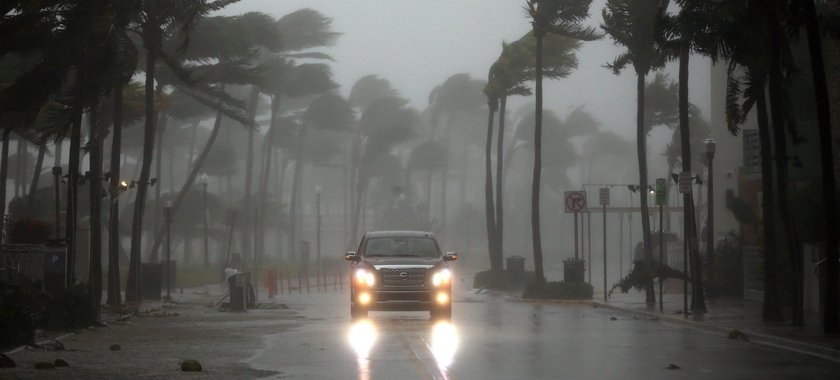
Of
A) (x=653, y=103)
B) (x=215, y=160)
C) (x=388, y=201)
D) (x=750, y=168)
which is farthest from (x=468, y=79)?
(x=750, y=168)

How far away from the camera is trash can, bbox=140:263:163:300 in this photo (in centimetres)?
4378

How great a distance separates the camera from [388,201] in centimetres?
13775

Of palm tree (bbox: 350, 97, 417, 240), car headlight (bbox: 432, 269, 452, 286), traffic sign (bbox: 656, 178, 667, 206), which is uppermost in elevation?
palm tree (bbox: 350, 97, 417, 240)

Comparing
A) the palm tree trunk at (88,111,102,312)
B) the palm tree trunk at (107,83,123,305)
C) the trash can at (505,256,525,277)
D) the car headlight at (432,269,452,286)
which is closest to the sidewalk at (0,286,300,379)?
the palm tree trunk at (88,111,102,312)

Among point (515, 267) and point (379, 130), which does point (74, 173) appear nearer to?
point (515, 267)

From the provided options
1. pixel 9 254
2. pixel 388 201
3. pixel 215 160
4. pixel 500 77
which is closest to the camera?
pixel 9 254

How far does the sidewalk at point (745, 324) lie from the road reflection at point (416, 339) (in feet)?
16.3

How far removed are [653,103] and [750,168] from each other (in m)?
41.9

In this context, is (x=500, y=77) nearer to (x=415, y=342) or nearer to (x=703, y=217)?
(x=703, y=217)

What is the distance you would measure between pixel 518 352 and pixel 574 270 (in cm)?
2545

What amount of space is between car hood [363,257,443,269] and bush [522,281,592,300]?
43.4 feet

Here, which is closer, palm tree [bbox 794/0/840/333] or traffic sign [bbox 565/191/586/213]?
palm tree [bbox 794/0/840/333]

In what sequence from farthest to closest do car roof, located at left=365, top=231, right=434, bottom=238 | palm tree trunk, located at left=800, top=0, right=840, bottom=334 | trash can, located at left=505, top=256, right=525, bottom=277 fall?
trash can, located at left=505, top=256, right=525, bottom=277 < car roof, located at left=365, top=231, right=434, bottom=238 < palm tree trunk, located at left=800, top=0, right=840, bottom=334

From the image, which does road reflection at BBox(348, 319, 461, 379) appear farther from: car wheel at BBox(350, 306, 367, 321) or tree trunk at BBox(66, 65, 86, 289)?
tree trunk at BBox(66, 65, 86, 289)
